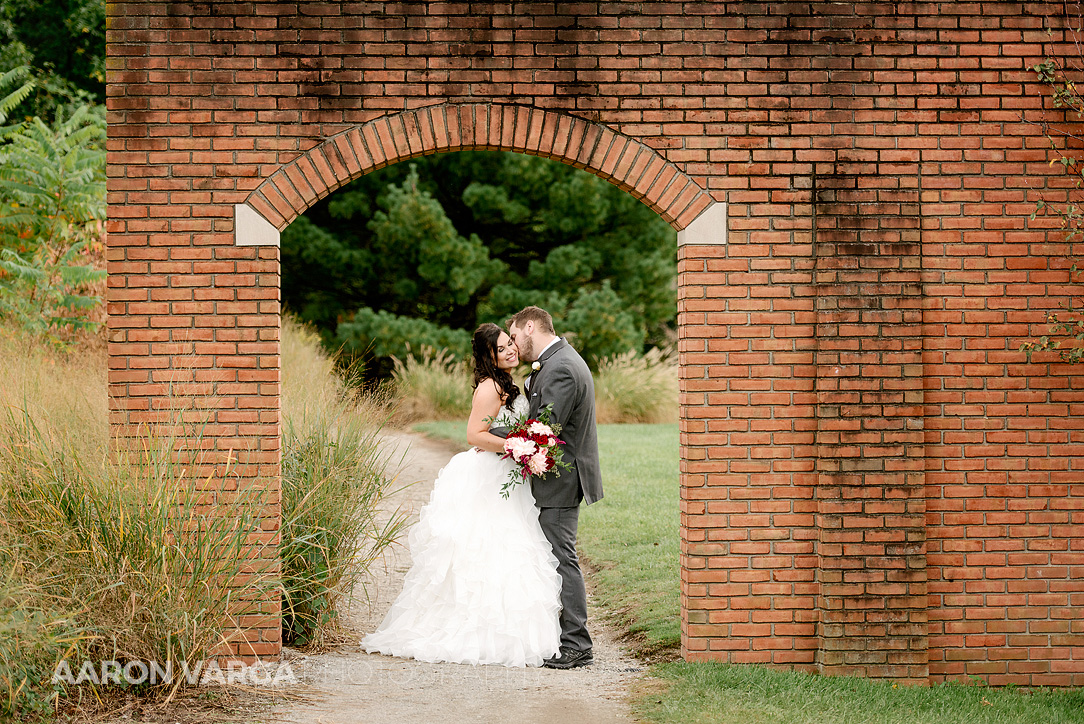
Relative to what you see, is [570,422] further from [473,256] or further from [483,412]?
[473,256]

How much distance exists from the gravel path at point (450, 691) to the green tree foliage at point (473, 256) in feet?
47.6

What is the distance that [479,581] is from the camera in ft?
20.8

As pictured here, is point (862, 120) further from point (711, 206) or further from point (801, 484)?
point (801, 484)

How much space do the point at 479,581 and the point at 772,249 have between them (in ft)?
9.62

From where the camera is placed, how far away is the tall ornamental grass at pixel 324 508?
6.54 m

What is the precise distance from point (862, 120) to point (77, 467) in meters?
5.25

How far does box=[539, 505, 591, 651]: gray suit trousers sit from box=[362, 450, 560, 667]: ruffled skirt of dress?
Result: 56 mm

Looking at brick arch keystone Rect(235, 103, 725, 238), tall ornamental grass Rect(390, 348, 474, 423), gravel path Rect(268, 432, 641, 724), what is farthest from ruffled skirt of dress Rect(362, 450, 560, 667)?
tall ornamental grass Rect(390, 348, 474, 423)

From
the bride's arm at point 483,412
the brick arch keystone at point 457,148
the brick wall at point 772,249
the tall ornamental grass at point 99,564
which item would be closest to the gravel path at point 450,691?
the brick wall at point 772,249

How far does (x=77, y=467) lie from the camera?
5.31 m

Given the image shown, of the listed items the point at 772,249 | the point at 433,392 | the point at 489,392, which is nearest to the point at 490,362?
the point at 489,392

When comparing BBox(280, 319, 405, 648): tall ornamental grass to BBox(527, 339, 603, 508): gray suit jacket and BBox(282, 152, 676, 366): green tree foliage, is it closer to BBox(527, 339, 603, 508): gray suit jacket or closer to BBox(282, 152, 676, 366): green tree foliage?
BBox(527, 339, 603, 508): gray suit jacket

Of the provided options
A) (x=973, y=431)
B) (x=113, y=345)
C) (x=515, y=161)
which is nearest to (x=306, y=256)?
(x=515, y=161)

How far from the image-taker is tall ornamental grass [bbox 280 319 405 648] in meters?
6.54
